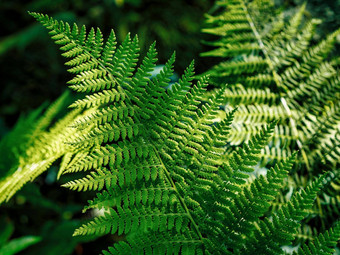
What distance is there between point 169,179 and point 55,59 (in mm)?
3229

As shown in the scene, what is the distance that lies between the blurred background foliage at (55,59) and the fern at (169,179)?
1036 mm

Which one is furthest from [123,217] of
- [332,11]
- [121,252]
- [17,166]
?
[332,11]

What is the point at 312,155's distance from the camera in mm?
1159

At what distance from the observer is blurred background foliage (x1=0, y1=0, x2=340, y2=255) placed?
77.7 inches

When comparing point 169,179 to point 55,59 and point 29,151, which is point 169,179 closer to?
point 29,151

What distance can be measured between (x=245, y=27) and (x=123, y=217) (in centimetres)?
121

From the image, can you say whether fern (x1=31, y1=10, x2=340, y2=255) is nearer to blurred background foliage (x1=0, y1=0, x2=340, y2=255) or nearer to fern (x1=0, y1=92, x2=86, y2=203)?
fern (x1=0, y1=92, x2=86, y2=203)

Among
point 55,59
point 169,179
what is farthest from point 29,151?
point 55,59

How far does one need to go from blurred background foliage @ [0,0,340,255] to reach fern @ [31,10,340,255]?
1.04 metres

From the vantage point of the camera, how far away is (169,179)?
879 millimetres

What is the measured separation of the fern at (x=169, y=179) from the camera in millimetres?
787

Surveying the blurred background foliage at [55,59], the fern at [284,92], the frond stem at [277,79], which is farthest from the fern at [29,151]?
the frond stem at [277,79]

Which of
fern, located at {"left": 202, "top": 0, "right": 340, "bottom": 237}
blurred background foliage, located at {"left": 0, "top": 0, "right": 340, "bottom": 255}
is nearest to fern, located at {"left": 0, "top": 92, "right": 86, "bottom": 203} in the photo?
blurred background foliage, located at {"left": 0, "top": 0, "right": 340, "bottom": 255}

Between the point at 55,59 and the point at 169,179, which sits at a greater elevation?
the point at 55,59
